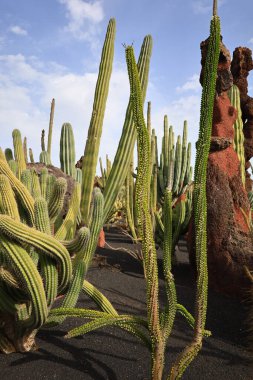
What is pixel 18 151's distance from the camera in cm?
308

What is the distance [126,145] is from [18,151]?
0.95 metres

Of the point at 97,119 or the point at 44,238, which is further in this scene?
the point at 97,119

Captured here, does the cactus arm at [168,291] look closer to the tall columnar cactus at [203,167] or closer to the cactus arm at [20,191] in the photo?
the tall columnar cactus at [203,167]

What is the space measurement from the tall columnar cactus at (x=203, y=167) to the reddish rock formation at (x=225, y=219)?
2.18m

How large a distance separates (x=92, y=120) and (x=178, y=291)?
2.08 m

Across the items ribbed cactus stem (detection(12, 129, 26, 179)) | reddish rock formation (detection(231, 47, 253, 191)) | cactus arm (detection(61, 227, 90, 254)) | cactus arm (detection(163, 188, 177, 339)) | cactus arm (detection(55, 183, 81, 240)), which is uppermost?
reddish rock formation (detection(231, 47, 253, 191))

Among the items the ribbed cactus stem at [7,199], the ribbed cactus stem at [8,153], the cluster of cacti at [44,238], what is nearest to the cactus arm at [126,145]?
the cluster of cacti at [44,238]

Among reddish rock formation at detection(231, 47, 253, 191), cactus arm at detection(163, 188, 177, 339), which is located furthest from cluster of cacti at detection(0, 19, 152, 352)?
reddish rock formation at detection(231, 47, 253, 191)

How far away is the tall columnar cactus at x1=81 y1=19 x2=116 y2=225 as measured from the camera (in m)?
2.98

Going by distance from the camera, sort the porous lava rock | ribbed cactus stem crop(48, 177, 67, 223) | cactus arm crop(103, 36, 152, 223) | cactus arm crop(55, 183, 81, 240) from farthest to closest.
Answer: the porous lava rock < cactus arm crop(103, 36, 152, 223) < cactus arm crop(55, 183, 81, 240) < ribbed cactus stem crop(48, 177, 67, 223)

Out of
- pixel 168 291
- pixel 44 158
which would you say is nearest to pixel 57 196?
pixel 168 291

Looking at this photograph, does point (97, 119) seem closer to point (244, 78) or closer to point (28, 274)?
point (28, 274)

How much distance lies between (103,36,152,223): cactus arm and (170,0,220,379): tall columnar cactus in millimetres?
1086

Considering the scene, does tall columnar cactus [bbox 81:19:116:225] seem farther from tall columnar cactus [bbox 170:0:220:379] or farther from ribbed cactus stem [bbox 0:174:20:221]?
tall columnar cactus [bbox 170:0:220:379]
